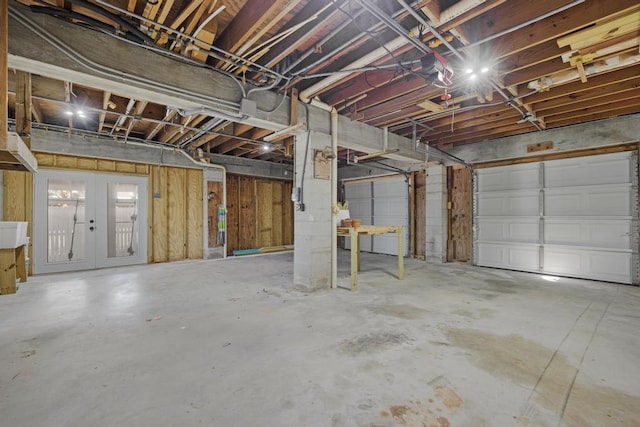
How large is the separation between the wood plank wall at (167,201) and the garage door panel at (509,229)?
21.3ft

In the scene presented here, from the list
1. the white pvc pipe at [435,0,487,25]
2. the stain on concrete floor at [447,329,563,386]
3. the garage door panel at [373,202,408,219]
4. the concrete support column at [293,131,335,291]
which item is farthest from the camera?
the garage door panel at [373,202,408,219]

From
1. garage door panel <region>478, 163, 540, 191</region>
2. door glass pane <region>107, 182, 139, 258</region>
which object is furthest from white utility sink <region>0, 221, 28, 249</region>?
garage door panel <region>478, 163, 540, 191</region>

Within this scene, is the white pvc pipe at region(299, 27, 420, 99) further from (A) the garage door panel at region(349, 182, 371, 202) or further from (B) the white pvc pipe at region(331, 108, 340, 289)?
(A) the garage door panel at region(349, 182, 371, 202)

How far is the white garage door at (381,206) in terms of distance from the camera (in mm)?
7340

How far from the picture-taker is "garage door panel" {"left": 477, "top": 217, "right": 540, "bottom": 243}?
5.34 m

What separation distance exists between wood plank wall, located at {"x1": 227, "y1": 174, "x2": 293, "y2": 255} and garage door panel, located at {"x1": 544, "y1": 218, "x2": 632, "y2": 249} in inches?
255

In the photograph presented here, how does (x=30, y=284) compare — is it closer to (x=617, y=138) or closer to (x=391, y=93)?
(x=391, y=93)

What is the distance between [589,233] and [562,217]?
0.44 metres

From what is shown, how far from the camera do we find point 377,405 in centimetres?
159

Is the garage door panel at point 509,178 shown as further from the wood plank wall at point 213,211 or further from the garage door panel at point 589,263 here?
the wood plank wall at point 213,211

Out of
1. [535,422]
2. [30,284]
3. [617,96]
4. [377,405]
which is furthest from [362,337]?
[30,284]

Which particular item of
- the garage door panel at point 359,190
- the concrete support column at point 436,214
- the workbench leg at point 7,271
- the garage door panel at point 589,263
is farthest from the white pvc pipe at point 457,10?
the garage door panel at point 359,190

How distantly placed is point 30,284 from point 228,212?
3.98 metres

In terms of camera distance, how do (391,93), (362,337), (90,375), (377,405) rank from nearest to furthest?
(377,405)
(90,375)
(362,337)
(391,93)
